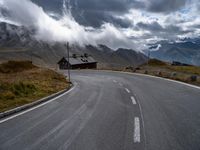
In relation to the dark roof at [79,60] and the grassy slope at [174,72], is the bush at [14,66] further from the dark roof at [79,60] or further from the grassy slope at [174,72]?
the dark roof at [79,60]

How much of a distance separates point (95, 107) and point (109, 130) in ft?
11.3

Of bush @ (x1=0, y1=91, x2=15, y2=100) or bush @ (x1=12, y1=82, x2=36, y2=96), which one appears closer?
bush @ (x1=0, y1=91, x2=15, y2=100)

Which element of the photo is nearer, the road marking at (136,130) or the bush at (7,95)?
the road marking at (136,130)

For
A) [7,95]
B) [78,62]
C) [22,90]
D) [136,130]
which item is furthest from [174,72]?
[78,62]

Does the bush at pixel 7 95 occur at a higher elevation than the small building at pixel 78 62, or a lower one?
higher

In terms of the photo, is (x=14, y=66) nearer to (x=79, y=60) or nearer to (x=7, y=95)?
(x=7, y=95)

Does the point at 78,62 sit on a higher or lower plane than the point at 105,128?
lower

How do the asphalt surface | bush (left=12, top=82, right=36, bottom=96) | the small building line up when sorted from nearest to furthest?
the asphalt surface
bush (left=12, top=82, right=36, bottom=96)
the small building

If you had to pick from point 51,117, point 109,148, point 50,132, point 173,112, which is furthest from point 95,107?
point 109,148

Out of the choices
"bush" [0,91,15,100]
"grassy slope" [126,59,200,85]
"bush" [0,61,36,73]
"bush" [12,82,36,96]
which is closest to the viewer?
"bush" [0,91,15,100]

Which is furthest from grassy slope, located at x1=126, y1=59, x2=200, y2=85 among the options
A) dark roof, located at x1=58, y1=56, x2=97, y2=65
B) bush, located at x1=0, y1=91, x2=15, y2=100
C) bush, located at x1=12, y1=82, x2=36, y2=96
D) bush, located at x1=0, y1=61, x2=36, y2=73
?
dark roof, located at x1=58, y1=56, x2=97, y2=65

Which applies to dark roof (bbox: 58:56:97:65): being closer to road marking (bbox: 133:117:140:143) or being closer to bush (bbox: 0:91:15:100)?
bush (bbox: 0:91:15:100)

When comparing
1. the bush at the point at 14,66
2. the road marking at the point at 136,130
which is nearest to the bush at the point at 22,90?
the road marking at the point at 136,130

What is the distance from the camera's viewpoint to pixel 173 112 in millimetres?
8727
